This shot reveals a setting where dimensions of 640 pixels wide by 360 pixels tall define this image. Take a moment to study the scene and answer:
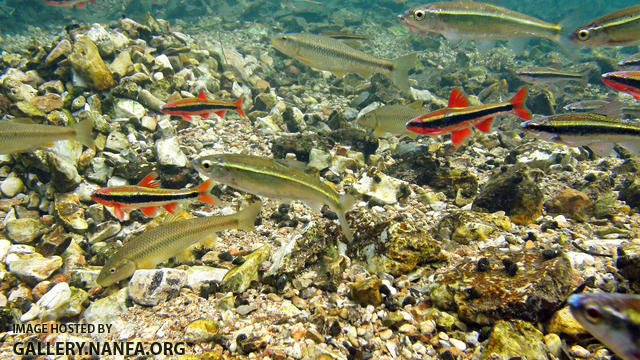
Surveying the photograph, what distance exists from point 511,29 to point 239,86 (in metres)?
7.20

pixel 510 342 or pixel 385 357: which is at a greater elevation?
pixel 510 342

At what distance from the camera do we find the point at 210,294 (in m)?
3.36

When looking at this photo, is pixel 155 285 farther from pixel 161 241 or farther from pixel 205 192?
pixel 205 192

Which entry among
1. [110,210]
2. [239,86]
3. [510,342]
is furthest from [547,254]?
[239,86]

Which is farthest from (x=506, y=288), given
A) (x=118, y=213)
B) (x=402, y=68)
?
(x=118, y=213)

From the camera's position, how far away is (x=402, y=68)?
5816mm

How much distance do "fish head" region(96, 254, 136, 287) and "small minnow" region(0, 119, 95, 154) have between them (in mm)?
2160

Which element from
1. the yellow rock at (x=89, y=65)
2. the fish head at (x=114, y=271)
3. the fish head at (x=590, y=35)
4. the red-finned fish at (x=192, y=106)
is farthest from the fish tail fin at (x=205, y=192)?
the fish head at (x=590, y=35)

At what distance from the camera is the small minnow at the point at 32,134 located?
4.05 m

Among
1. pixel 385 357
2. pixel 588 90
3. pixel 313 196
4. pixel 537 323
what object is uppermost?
pixel 313 196

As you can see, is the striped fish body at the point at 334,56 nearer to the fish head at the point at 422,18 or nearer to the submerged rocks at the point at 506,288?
the fish head at the point at 422,18

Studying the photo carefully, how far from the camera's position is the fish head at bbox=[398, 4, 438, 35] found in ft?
15.6

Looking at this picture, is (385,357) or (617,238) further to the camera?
(617,238)

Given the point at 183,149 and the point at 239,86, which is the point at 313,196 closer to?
the point at 183,149
